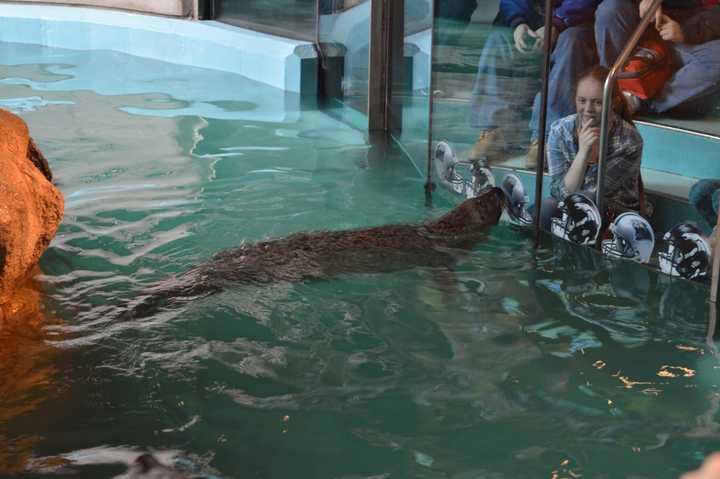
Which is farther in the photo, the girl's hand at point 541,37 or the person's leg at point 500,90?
the person's leg at point 500,90

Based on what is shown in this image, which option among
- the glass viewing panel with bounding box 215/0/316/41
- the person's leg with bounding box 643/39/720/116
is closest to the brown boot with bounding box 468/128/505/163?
the person's leg with bounding box 643/39/720/116

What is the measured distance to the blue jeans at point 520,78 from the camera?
5176mm

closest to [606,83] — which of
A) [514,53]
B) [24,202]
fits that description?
[514,53]

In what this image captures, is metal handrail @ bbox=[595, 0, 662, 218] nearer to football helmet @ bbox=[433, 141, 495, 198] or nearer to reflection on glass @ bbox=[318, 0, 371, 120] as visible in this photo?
football helmet @ bbox=[433, 141, 495, 198]

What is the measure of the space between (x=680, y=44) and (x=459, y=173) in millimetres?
1889

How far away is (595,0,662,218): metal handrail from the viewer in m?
4.70

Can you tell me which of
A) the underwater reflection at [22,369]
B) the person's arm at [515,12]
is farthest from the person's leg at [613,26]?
the underwater reflection at [22,369]

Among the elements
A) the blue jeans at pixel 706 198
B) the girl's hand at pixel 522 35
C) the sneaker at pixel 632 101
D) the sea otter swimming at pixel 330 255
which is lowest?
the sea otter swimming at pixel 330 255

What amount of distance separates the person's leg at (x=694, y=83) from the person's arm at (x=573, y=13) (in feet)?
1.71

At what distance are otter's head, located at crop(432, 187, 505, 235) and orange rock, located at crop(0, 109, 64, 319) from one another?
2140mm

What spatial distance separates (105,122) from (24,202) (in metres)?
4.54

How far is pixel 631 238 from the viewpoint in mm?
5156

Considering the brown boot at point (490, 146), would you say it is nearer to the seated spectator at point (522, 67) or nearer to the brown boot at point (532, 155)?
the seated spectator at point (522, 67)

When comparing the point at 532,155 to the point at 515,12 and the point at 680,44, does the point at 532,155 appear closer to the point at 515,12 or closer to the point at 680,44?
the point at 515,12
